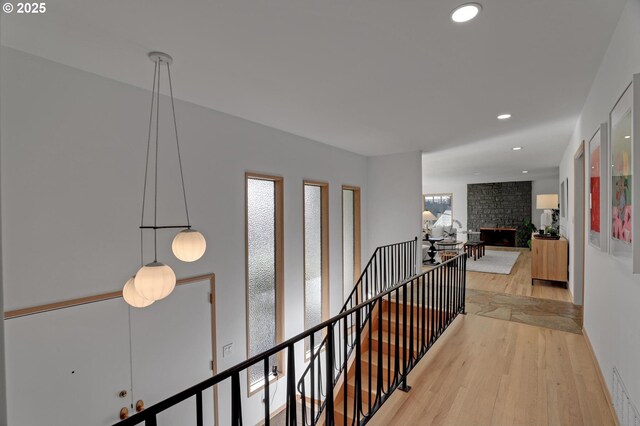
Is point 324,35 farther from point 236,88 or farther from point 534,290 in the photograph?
point 534,290

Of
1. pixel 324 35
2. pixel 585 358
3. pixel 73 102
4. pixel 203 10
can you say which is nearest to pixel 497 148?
pixel 585 358

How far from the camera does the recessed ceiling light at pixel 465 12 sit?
1.68 metres

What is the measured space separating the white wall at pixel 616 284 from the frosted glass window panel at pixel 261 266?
3.30 meters

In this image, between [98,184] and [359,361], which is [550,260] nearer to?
[359,361]

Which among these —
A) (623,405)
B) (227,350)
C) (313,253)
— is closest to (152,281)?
(227,350)

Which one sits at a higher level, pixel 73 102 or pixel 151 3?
pixel 151 3

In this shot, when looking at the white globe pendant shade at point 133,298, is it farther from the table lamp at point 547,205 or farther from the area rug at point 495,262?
the table lamp at point 547,205

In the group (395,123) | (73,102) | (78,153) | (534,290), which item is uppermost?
(395,123)

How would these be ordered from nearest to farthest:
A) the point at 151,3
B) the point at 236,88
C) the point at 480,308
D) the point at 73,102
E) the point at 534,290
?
the point at 151,3 → the point at 73,102 → the point at 236,88 → the point at 480,308 → the point at 534,290

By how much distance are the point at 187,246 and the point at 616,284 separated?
117 inches

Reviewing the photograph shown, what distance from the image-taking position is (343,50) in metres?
2.12

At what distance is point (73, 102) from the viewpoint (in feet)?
7.49

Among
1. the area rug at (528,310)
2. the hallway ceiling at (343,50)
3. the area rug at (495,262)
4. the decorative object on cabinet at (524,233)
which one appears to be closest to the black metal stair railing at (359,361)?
the area rug at (528,310)

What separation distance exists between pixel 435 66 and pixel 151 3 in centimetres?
192
